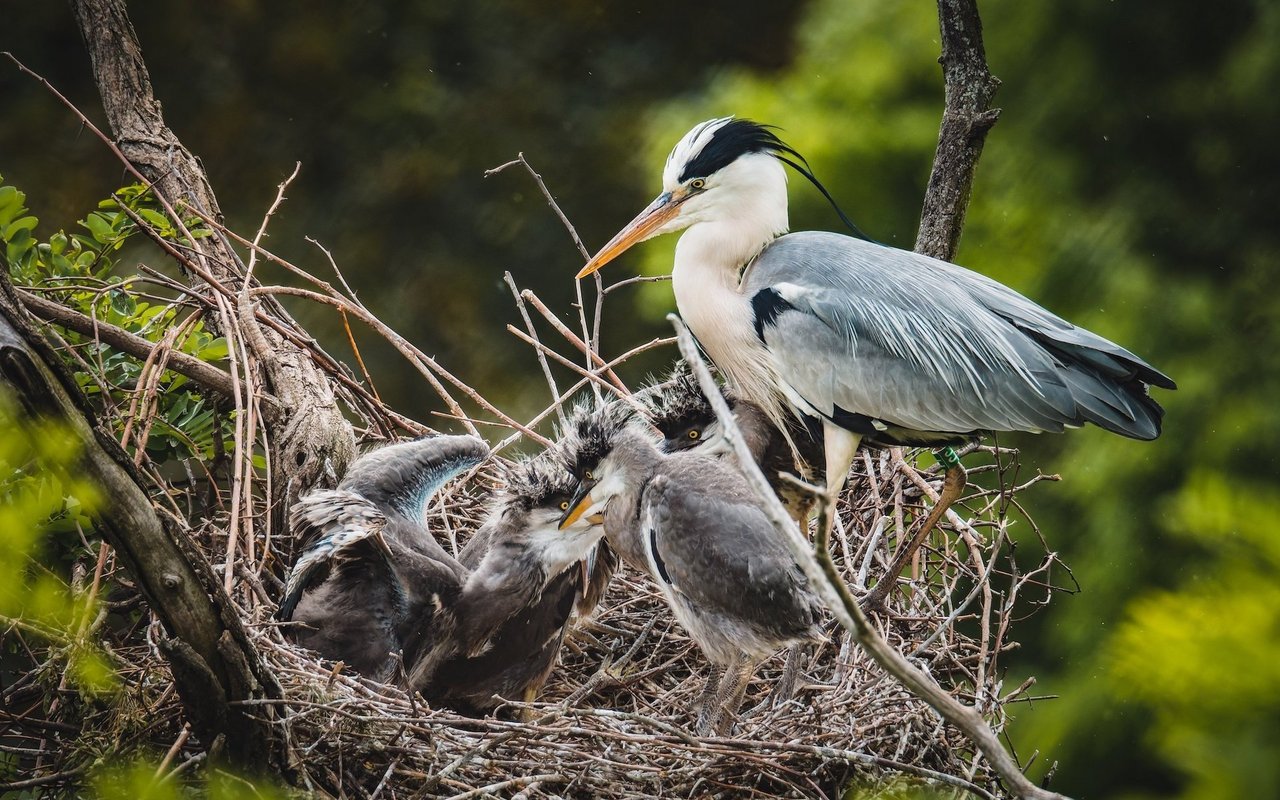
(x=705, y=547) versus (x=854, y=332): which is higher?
(x=854, y=332)

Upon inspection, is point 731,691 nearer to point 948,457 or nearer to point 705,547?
point 705,547

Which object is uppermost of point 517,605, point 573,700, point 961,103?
point 961,103

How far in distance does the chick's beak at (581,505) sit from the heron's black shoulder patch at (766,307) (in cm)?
52

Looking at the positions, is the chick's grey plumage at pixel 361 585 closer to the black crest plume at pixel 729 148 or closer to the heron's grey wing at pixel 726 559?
the heron's grey wing at pixel 726 559

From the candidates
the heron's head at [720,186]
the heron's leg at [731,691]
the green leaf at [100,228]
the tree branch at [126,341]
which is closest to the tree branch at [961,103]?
the heron's head at [720,186]

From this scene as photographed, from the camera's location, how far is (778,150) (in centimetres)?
291

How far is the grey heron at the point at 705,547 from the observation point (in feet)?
6.87

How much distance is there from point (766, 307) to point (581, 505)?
605 mm

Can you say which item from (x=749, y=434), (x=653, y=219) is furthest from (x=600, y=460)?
(x=653, y=219)

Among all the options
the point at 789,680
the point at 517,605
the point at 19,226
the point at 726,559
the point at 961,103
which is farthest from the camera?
the point at 961,103

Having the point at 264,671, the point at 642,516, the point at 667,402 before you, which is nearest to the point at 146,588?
the point at 264,671

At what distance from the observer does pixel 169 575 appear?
4.56 feet

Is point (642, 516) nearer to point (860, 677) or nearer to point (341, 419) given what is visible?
point (860, 677)

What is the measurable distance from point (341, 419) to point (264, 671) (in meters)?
1.20
